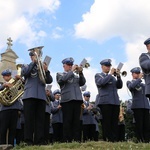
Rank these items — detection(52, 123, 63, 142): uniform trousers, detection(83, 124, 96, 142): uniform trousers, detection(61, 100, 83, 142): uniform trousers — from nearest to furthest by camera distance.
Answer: detection(61, 100, 83, 142): uniform trousers < detection(52, 123, 63, 142): uniform trousers < detection(83, 124, 96, 142): uniform trousers

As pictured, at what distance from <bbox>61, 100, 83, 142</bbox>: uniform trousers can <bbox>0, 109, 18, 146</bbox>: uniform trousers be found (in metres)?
1.16

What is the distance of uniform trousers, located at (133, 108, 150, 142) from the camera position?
8.80 meters

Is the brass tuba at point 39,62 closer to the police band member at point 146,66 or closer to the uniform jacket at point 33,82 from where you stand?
the uniform jacket at point 33,82

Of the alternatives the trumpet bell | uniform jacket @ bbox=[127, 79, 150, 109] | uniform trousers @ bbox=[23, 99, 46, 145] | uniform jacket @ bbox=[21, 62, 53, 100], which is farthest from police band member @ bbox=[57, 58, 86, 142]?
uniform jacket @ bbox=[127, 79, 150, 109]

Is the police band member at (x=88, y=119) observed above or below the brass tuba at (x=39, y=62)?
below

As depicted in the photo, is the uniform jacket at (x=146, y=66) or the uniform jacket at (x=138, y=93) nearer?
the uniform jacket at (x=146, y=66)

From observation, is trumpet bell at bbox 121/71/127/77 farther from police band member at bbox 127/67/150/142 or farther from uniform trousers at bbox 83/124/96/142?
uniform trousers at bbox 83/124/96/142

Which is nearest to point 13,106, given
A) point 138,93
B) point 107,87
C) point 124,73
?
point 107,87

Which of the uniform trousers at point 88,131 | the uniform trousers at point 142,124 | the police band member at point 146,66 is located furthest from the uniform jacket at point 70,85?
the uniform trousers at point 88,131

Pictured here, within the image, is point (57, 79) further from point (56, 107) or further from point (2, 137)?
point (56, 107)

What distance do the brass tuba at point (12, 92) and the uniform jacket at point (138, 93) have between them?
2499mm

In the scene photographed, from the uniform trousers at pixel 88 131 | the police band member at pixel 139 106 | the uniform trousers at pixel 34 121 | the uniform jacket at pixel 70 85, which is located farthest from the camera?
the uniform trousers at pixel 88 131

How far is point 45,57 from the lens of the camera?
7879mm

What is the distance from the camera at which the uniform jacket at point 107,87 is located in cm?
833
